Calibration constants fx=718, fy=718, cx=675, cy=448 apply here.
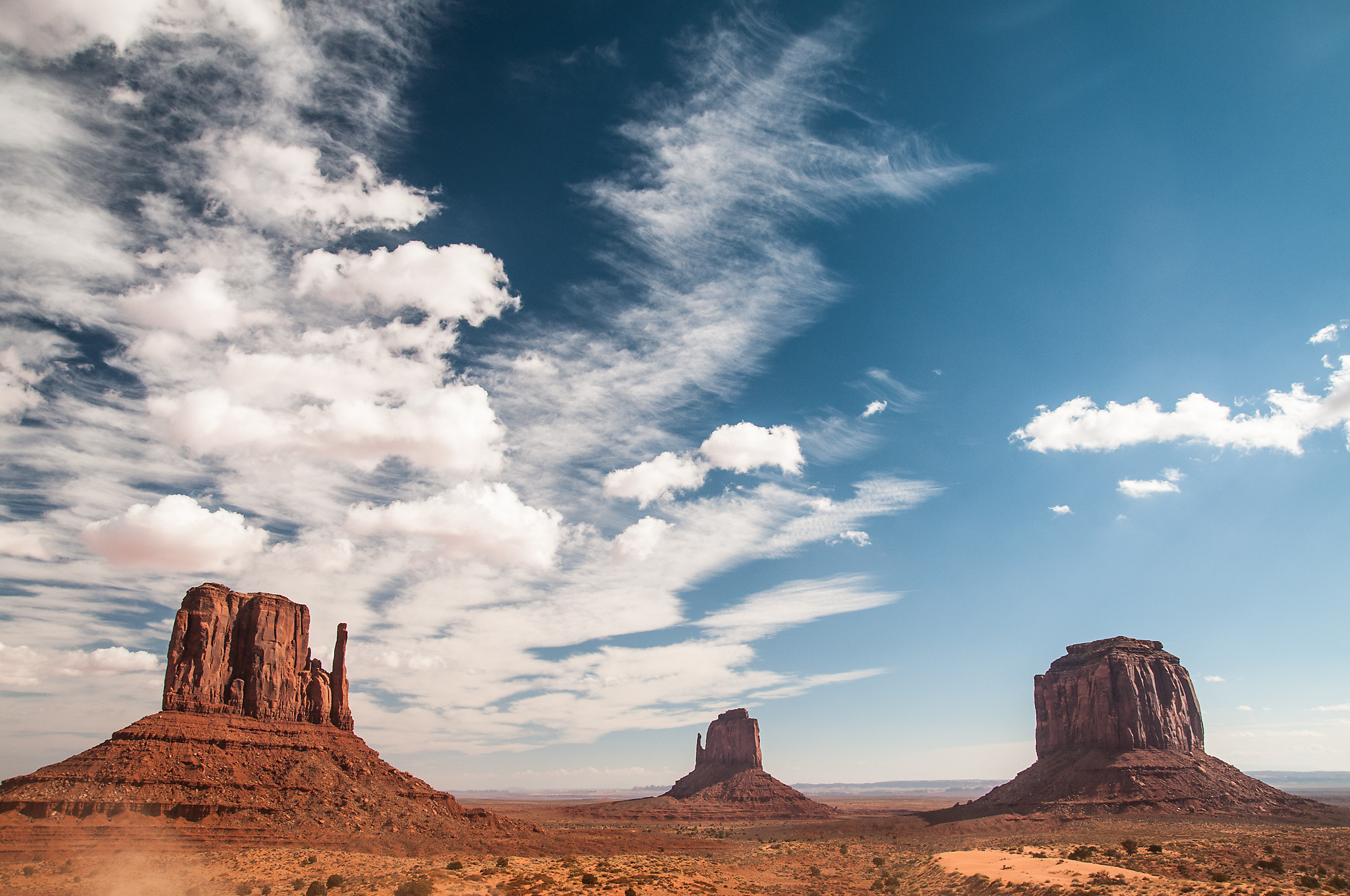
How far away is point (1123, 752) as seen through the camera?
375ft

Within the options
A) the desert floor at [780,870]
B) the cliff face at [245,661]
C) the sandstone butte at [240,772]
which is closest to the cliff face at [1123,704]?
the desert floor at [780,870]

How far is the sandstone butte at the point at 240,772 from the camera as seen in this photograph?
51500 millimetres

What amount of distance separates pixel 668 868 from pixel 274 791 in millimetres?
33190

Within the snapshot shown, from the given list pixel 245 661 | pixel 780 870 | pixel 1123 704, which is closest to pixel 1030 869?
pixel 780 870

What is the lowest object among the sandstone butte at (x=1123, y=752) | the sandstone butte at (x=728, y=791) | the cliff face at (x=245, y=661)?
the sandstone butte at (x=728, y=791)

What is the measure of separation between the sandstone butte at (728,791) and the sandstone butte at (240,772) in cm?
8000

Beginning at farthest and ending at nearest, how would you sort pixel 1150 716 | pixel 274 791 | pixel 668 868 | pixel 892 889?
1. pixel 1150 716
2. pixel 274 791
3. pixel 668 868
4. pixel 892 889

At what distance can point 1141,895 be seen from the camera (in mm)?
32781

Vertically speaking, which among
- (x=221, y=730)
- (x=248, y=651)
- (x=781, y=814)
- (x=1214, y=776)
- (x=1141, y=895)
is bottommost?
(x=781, y=814)

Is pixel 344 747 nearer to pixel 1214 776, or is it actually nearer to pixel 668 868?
pixel 668 868

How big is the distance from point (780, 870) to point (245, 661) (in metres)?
54.6

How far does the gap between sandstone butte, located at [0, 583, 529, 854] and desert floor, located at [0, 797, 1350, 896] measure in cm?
408

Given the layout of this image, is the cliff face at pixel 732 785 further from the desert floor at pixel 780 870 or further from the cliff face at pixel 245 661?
the cliff face at pixel 245 661

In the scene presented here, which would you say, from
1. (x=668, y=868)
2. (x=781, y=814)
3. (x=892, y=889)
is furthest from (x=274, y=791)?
(x=781, y=814)
